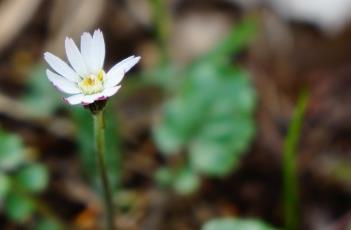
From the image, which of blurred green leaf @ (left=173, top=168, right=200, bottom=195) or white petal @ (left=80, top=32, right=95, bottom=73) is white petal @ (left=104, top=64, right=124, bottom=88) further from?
blurred green leaf @ (left=173, top=168, right=200, bottom=195)

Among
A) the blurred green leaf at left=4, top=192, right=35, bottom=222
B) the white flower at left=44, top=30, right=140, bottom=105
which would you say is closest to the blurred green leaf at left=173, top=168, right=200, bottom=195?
the blurred green leaf at left=4, top=192, right=35, bottom=222

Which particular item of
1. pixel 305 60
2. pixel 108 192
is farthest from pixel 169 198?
pixel 305 60

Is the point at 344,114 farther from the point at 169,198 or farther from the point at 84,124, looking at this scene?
the point at 84,124

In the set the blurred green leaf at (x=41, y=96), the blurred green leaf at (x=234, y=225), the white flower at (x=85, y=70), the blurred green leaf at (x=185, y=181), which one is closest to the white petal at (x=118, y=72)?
the white flower at (x=85, y=70)

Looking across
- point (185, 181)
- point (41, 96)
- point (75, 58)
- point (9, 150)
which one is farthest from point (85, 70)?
point (41, 96)

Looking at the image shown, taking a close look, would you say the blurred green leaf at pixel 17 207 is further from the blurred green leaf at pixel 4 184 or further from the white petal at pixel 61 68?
the white petal at pixel 61 68
